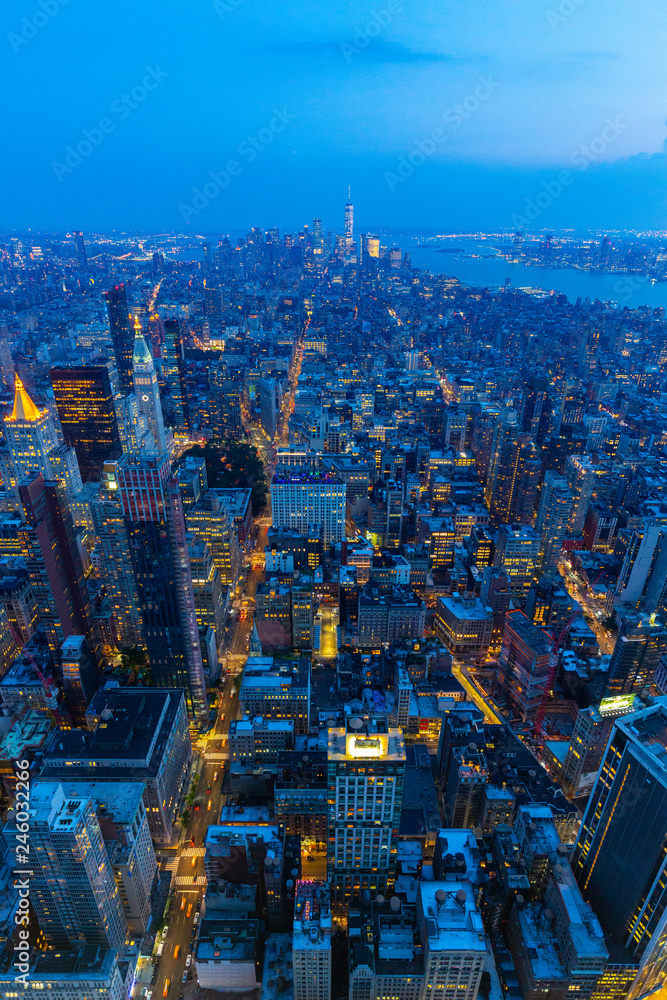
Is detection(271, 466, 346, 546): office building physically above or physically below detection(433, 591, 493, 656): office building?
above

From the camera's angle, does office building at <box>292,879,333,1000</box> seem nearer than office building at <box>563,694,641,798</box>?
Yes

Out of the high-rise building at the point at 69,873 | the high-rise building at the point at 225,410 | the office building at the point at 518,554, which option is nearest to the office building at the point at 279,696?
the high-rise building at the point at 69,873

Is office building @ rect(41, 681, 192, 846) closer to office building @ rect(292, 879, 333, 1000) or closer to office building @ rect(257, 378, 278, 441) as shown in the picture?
office building @ rect(292, 879, 333, 1000)

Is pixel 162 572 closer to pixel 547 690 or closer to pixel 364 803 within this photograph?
pixel 364 803

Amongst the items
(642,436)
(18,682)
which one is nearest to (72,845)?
(18,682)

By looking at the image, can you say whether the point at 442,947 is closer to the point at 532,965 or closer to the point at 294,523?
the point at 532,965

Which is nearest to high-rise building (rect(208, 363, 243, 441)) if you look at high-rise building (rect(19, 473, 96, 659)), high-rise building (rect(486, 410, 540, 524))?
high-rise building (rect(486, 410, 540, 524))

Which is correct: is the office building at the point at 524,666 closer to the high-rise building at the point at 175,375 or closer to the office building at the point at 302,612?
the office building at the point at 302,612
